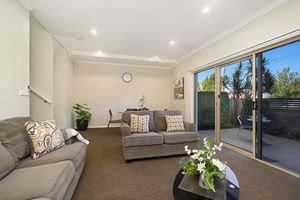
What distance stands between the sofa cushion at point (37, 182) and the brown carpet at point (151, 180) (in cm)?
56

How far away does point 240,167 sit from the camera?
2619 mm

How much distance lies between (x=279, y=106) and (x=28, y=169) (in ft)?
11.9

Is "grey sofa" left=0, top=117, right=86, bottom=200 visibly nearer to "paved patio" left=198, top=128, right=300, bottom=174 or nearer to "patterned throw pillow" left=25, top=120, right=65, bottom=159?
"patterned throw pillow" left=25, top=120, right=65, bottom=159

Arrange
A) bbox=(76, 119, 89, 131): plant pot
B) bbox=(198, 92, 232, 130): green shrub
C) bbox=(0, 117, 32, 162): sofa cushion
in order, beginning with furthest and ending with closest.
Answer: bbox=(76, 119, 89, 131): plant pot, bbox=(198, 92, 232, 130): green shrub, bbox=(0, 117, 32, 162): sofa cushion

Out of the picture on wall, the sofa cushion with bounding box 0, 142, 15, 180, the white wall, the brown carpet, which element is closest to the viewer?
the sofa cushion with bounding box 0, 142, 15, 180

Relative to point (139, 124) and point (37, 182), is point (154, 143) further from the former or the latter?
point (37, 182)

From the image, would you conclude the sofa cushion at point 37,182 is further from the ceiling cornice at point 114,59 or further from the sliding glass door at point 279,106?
the ceiling cornice at point 114,59

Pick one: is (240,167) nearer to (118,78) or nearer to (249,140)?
(249,140)

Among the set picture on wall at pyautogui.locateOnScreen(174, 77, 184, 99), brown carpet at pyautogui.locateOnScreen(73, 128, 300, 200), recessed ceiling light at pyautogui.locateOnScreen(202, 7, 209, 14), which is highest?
recessed ceiling light at pyautogui.locateOnScreen(202, 7, 209, 14)

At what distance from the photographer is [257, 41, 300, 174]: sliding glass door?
242 cm

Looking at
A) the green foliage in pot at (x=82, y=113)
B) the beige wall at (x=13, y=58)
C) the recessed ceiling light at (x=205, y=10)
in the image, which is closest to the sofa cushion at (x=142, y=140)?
the beige wall at (x=13, y=58)

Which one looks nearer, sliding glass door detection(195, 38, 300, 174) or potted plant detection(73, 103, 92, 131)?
sliding glass door detection(195, 38, 300, 174)

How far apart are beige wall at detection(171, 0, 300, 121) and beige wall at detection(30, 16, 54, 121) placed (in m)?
3.98

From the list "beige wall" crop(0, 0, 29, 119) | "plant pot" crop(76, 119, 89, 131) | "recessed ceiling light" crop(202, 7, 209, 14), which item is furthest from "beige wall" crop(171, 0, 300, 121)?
"beige wall" crop(0, 0, 29, 119)
